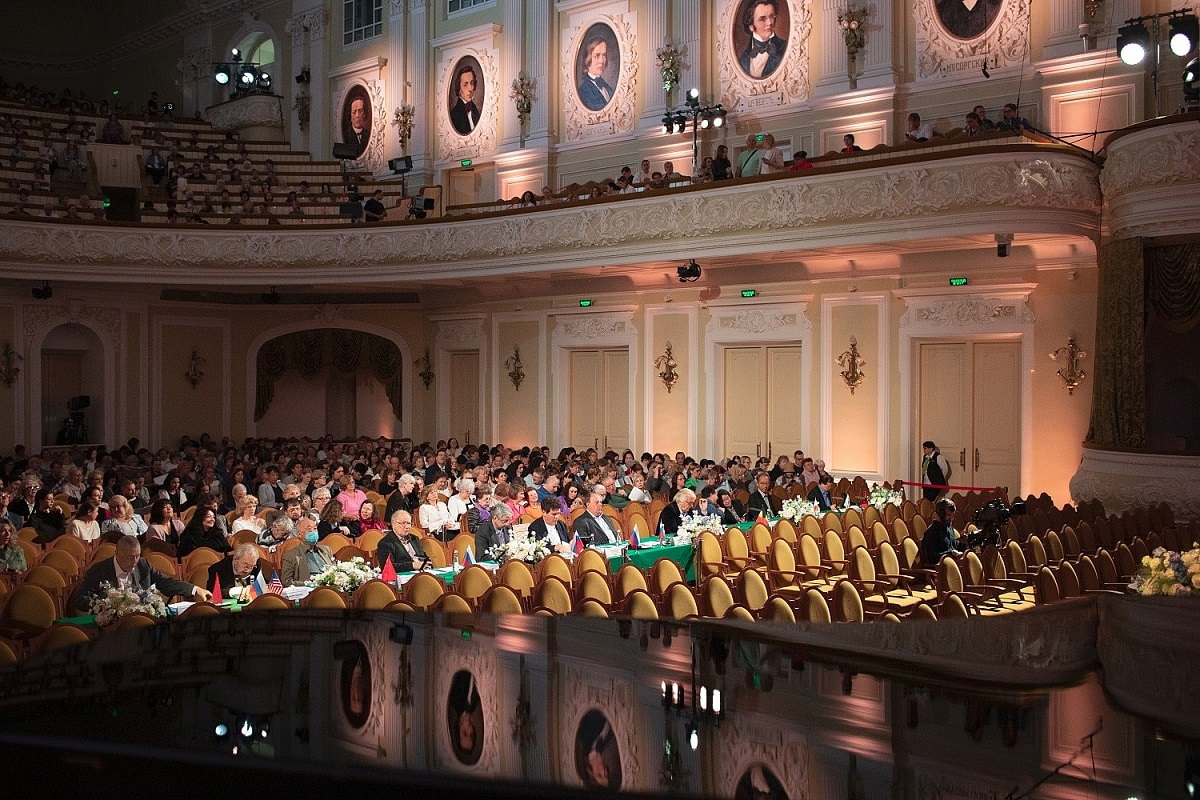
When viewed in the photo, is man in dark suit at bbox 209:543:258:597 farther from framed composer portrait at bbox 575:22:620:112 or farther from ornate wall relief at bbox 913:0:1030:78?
framed composer portrait at bbox 575:22:620:112

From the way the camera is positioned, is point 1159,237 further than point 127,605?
Yes

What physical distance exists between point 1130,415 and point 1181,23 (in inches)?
177

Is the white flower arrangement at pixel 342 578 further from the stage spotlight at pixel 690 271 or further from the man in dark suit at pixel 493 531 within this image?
the stage spotlight at pixel 690 271

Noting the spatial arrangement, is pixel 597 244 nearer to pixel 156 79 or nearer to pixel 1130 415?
pixel 1130 415

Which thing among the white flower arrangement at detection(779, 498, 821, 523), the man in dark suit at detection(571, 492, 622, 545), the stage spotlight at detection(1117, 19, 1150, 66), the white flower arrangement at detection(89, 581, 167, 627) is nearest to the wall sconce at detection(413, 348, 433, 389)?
the white flower arrangement at detection(779, 498, 821, 523)

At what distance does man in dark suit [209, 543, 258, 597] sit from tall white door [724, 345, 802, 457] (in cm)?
1120

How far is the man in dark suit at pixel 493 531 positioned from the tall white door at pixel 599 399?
9.90 m

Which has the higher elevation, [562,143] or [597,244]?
[562,143]

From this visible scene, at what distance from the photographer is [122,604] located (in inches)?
253

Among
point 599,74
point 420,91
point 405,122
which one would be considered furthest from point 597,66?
point 405,122

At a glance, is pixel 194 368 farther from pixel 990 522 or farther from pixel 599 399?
pixel 990 522

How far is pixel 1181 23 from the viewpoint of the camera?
12.2 m

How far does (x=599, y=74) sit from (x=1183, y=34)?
10841 mm

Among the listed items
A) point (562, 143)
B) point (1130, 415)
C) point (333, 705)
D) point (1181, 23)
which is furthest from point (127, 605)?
point (562, 143)
